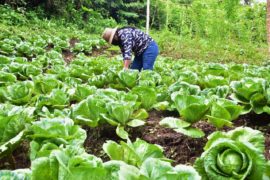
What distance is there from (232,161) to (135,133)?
1417 millimetres

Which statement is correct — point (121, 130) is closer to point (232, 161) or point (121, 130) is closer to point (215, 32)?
point (232, 161)

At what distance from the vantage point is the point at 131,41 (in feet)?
21.5

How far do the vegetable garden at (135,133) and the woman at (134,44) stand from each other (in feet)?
6.49

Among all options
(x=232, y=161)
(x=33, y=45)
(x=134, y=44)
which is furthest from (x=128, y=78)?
(x=33, y=45)

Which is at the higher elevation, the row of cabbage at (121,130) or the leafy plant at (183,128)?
the row of cabbage at (121,130)

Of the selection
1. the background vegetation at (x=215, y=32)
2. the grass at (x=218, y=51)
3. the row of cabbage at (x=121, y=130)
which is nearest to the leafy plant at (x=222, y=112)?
the row of cabbage at (x=121, y=130)

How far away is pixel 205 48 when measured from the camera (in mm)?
12516

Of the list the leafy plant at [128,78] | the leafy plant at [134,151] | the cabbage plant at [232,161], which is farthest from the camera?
the leafy plant at [128,78]

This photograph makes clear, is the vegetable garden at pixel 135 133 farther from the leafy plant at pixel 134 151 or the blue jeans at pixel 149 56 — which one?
the blue jeans at pixel 149 56

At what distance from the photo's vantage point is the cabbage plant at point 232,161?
151 cm

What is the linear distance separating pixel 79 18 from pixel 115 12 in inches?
284

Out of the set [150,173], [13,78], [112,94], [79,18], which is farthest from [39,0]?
[150,173]

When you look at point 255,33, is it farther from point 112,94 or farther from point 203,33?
point 112,94

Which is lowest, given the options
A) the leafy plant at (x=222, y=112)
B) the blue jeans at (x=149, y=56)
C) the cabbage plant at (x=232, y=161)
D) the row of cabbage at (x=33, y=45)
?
the row of cabbage at (x=33, y=45)
